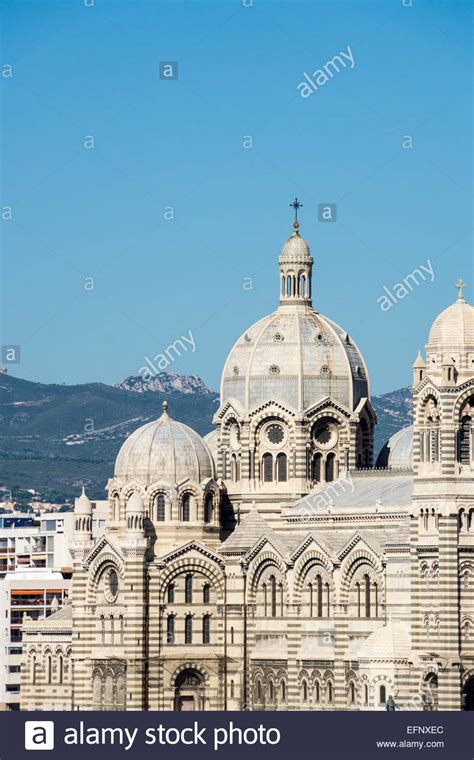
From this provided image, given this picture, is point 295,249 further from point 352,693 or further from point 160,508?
point 352,693

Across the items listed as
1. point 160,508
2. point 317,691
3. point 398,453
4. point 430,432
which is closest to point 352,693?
point 317,691

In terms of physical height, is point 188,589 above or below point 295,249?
below

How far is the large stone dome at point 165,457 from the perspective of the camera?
485 ft

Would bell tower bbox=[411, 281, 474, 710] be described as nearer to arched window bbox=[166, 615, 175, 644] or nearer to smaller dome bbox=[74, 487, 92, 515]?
arched window bbox=[166, 615, 175, 644]

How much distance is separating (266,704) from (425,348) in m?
18.9

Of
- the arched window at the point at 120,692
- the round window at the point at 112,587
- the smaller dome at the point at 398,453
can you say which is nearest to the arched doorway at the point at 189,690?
the arched window at the point at 120,692

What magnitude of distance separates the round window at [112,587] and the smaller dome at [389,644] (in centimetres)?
1573

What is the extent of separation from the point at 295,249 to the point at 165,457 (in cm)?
1301

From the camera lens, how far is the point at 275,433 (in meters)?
150

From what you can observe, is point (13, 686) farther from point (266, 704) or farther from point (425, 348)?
point (425, 348)

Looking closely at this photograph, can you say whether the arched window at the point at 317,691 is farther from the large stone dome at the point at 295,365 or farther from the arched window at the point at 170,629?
the large stone dome at the point at 295,365

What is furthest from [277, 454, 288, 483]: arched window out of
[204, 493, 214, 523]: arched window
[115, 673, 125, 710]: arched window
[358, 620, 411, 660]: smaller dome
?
[358, 620, 411, 660]: smaller dome

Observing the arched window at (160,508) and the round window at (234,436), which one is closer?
the arched window at (160,508)
